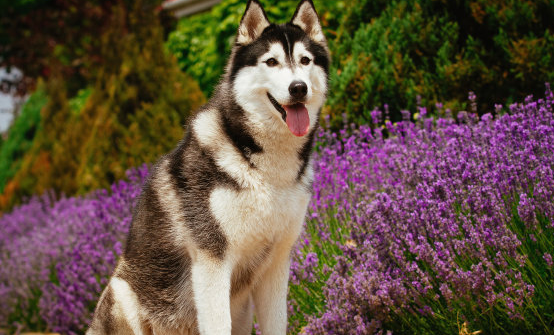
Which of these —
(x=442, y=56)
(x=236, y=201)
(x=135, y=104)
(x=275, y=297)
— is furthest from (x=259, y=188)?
(x=135, y=104)

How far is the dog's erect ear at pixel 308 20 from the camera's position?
3.12 metres

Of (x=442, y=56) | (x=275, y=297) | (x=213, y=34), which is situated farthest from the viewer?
(x=213, y=34)

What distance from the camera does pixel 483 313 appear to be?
2.56 metres

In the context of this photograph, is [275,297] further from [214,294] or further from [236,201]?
[236,201]

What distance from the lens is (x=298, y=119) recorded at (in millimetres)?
2783

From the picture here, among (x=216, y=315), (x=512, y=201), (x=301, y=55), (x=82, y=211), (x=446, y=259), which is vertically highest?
(x=301, y=55)

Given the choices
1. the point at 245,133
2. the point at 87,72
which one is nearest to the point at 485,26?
the point at 245,133

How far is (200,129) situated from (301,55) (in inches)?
25.5

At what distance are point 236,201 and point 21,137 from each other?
10.5 m

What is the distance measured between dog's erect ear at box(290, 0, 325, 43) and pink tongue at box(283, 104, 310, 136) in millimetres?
556

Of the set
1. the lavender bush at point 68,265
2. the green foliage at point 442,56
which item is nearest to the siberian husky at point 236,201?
the lavender bush at point 68,265

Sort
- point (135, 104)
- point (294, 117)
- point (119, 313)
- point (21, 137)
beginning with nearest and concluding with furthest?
point (294, 117) < point (119, 313) < point (135, 104) < point (21, 137)

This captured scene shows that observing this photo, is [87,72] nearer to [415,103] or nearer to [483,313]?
[415,103]

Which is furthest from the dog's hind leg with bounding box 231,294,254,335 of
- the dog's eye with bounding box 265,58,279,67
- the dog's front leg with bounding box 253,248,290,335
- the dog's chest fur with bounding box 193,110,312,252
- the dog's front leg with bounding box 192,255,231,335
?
the dog's eye with bounding box 265,58,279,67
